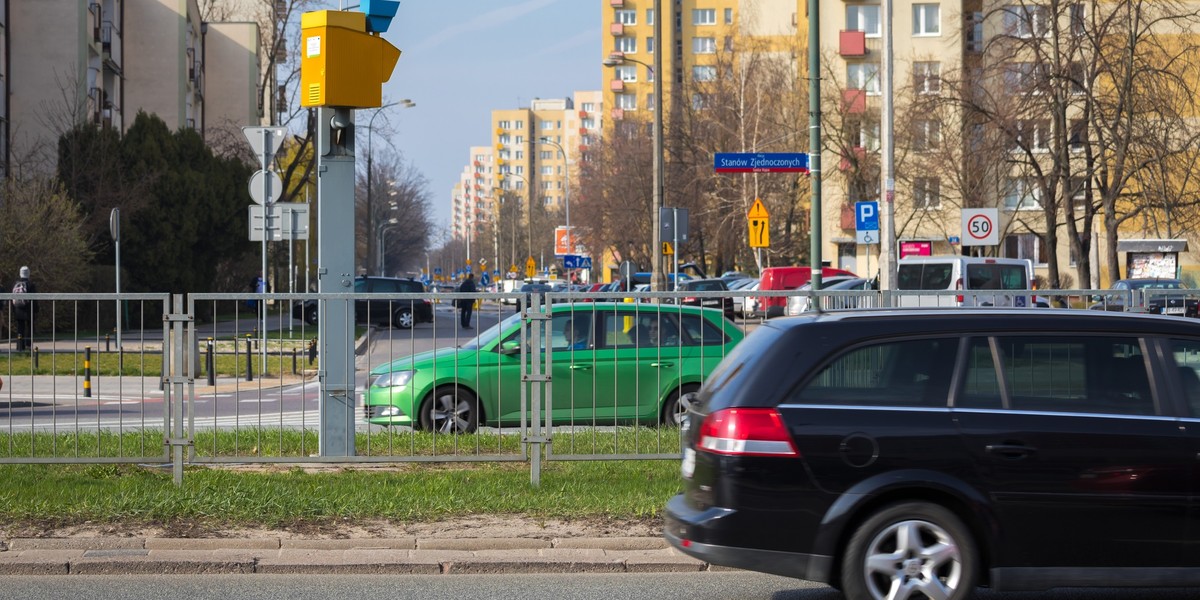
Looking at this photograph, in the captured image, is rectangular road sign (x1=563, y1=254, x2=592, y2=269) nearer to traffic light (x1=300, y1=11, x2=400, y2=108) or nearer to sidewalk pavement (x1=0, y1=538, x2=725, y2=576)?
traffic light (x1=300, y1=11, x2=400, y2=108)

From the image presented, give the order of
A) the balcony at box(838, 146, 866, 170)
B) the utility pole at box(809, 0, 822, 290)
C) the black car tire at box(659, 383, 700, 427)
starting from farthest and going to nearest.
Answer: the balcony at box(838, 146, 866, 170)
the utility pole at box(809, 0, 822, 290)
the black car tire at box(659, 383, 700, 427)

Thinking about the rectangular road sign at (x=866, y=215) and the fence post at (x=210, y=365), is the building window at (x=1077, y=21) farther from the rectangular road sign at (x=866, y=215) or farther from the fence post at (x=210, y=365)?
the fence post at (x=210, y=365)

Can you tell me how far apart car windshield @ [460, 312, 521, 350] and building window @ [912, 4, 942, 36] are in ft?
Answer: 185

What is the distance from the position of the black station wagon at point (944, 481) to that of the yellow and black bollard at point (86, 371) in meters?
5.61

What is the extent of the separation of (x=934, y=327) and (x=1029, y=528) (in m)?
0.99

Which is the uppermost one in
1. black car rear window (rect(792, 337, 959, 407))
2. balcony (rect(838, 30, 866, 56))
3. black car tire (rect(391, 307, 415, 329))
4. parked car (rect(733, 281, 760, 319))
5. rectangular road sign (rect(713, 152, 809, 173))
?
balcony (rect(838, 30, 866, 56))

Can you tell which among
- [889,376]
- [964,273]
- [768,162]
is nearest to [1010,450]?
[889,376]

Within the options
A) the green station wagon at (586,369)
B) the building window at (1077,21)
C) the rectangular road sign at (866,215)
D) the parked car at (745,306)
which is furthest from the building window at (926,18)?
the green station wagon at (586,369)

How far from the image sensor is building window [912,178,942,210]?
4662 cm

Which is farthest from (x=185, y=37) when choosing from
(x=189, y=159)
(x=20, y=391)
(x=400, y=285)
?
(x=20, y=391)

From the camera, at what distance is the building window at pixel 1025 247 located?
201 feet

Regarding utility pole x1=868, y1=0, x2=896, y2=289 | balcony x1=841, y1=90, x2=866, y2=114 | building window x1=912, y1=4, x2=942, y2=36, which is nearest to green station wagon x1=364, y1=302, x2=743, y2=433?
utility pole x1=868, y1=0, x2=896, y2=289

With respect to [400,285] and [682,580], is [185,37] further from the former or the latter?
[682,580]

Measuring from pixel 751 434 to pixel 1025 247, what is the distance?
2340 inches
